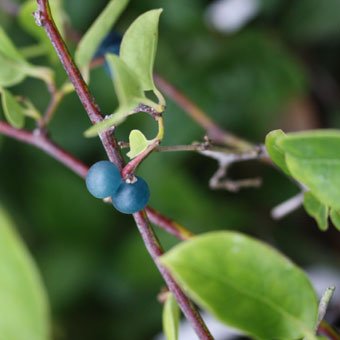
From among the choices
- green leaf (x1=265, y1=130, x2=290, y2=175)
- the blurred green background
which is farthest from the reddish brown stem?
the blurred green background

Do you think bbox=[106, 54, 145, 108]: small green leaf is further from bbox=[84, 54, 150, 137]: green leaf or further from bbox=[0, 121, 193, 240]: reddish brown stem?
bbox=[0, 121, 193, 240]: reddish brown stem

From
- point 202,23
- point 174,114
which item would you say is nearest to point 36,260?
point 174,114

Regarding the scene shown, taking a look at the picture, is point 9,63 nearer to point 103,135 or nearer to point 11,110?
point 11,110

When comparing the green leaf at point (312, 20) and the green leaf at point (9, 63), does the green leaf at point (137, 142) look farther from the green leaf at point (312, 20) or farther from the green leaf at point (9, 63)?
the green leaf at point (312, 20)

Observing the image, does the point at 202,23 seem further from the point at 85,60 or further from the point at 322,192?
the point at 322,192

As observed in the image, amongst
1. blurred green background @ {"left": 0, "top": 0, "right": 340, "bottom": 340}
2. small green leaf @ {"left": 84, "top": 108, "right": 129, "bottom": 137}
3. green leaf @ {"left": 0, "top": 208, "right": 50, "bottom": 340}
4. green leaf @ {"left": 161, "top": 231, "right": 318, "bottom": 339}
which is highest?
small green leaf @ {"left": 84, "top": 108, "right": 129, "bottom": 137}

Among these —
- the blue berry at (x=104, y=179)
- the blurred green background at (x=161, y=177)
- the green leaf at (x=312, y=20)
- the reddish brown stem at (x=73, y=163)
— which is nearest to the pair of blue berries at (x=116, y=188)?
the blue berry at (x=104, y=179)
